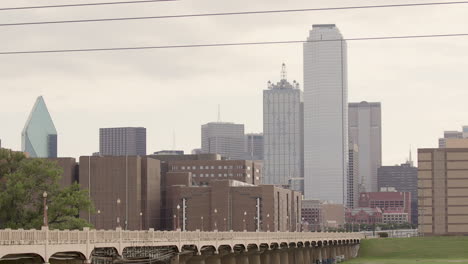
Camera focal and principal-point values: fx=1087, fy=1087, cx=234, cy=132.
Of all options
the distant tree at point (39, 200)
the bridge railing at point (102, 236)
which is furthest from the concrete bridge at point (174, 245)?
the distant tree at point (39, 200)

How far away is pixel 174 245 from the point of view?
328ft

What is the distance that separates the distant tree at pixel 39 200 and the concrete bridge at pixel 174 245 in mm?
21944

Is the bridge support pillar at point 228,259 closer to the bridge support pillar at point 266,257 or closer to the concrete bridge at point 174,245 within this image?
the concrete bridge at point 174,245

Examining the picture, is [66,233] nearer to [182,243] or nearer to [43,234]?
[43,234]

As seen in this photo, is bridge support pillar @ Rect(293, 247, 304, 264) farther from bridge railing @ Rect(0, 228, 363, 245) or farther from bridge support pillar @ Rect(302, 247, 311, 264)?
bridge railing @ Rect(0, 228, 363, 245)

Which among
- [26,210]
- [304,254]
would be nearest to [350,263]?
[304,254]

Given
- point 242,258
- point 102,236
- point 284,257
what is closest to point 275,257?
point 284,257

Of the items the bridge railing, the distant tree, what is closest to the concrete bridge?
the bridge railing

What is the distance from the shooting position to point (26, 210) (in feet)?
461

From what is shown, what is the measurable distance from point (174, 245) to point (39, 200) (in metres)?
44.7

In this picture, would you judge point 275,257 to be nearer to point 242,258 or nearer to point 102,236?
→ point 242,258

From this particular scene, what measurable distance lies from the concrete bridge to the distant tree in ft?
72.0

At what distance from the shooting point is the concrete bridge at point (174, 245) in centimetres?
6762

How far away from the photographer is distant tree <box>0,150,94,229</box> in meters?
136
